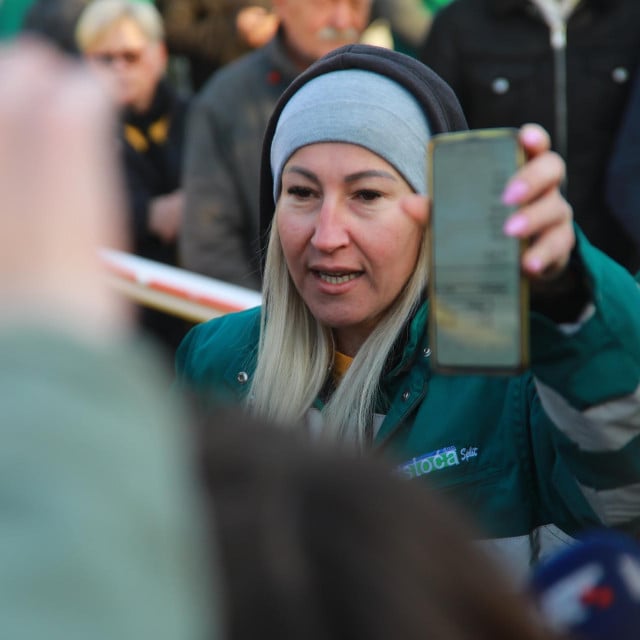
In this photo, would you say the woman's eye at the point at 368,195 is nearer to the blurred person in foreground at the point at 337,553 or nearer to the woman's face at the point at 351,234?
the woman's face at the point at 351,234

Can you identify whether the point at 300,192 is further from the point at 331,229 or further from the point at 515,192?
the point at 515,192

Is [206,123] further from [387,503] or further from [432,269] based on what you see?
[387,503]

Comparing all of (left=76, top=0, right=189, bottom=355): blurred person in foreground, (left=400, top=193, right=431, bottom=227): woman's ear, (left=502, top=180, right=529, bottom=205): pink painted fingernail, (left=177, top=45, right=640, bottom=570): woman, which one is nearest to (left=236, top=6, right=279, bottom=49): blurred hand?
(left=76, top=0, right=189, bottom=355): blurred person in foreground

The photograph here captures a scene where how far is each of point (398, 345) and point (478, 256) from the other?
85cm

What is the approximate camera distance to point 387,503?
84cm

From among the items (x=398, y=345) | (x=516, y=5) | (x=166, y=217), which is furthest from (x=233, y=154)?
(x=398, y=345)

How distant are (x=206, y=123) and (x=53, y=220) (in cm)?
388

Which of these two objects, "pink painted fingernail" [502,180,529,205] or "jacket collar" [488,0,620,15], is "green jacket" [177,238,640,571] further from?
"jacket collar" [488,0,620,15]

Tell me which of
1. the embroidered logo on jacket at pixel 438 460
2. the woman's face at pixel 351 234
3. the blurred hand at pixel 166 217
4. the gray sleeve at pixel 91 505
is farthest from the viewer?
the blurred hand at pixel 166 217

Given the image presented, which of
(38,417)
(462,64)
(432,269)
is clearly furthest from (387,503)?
(462,64)

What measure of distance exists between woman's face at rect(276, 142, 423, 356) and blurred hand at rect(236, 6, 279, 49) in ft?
9.53

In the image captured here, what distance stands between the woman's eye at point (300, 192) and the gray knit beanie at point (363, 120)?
80 mm

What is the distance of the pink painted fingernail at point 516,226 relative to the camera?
1.56 metres

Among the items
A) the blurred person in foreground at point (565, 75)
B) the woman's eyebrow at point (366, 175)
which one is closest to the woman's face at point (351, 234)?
the woman's eyebrow at point (366, 175)
